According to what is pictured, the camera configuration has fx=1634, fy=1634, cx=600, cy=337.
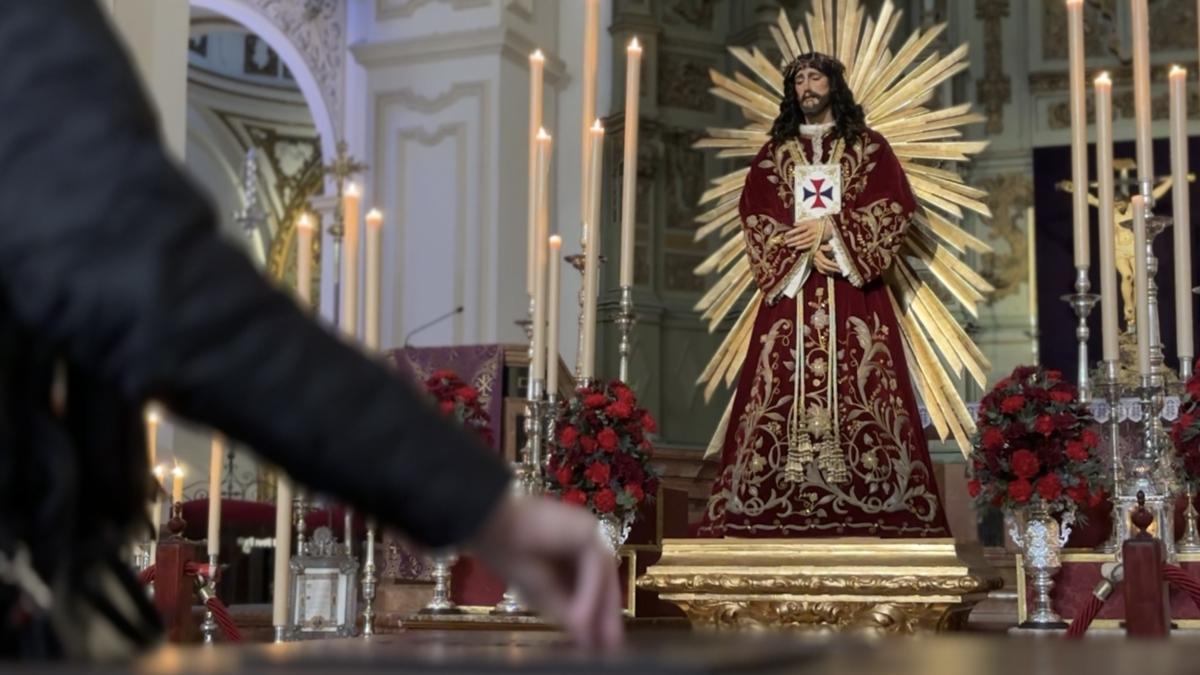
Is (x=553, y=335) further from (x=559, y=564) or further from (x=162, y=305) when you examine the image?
(x=162, y=305)

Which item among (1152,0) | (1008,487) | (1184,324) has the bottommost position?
(1008,487)

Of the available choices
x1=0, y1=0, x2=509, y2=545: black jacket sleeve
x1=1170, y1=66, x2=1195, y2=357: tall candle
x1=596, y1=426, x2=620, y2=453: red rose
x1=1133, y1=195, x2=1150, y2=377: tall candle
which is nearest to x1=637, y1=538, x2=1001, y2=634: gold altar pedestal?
x1=596, y1=426, x2=620, y2=453: red rose

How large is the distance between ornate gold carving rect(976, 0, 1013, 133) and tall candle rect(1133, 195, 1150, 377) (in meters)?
6.93

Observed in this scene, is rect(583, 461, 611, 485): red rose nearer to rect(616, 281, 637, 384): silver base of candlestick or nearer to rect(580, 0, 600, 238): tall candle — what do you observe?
rect(616, 281, 637, 384): silver base of candlestick

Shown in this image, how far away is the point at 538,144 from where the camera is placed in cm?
474

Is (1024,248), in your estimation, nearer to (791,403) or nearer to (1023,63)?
(1023,63)

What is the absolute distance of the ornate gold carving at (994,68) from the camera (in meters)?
10.9

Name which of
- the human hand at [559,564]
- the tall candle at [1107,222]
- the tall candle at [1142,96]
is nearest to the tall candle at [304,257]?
the tall candle at [1107,222]

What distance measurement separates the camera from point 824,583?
4.13 meters

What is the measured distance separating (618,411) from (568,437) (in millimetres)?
159

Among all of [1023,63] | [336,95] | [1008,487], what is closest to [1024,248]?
[1023,63]

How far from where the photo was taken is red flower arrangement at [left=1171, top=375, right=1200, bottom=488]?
4.21 m

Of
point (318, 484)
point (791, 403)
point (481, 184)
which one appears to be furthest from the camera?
point (481, 184)

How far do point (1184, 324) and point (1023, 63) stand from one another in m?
7.24
